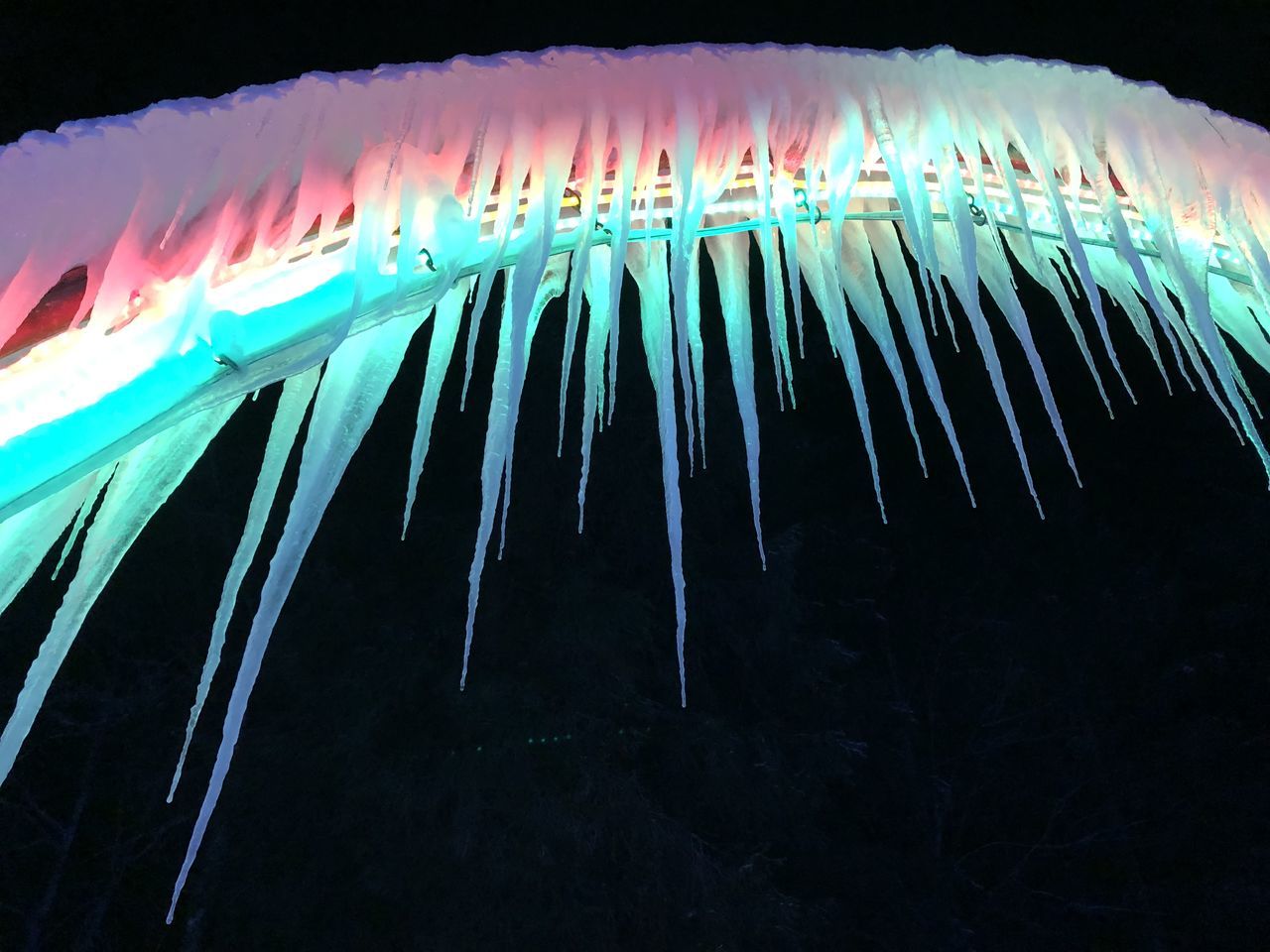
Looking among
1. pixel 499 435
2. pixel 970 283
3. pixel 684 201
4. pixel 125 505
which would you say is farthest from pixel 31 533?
pixel 970 283

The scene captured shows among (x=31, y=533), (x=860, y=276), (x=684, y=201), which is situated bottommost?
(x=31, y=533)

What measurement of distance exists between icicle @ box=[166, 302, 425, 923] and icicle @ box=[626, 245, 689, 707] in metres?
0.13

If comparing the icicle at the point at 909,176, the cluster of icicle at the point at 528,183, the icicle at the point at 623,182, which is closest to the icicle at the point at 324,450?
the cluster of icicle at the point at 528,183

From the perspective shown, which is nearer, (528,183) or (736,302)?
(528,183)

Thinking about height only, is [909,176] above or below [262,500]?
above

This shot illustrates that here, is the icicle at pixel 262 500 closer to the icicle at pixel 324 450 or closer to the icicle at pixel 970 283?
the icicle at pixel 324 450

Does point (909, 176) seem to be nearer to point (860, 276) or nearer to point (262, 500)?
point (860, 276)

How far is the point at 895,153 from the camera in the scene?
0.46m

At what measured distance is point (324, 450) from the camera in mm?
459

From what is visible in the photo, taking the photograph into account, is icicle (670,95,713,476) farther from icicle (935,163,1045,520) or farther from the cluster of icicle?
icicle (935,163,1045,520)

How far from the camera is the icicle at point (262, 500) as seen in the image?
417mm

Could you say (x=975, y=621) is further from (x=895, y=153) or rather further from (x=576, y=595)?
(x=895, y=153)

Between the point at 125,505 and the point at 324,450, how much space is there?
0.38 ft

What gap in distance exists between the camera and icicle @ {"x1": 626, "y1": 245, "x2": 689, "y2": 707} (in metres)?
0.43
